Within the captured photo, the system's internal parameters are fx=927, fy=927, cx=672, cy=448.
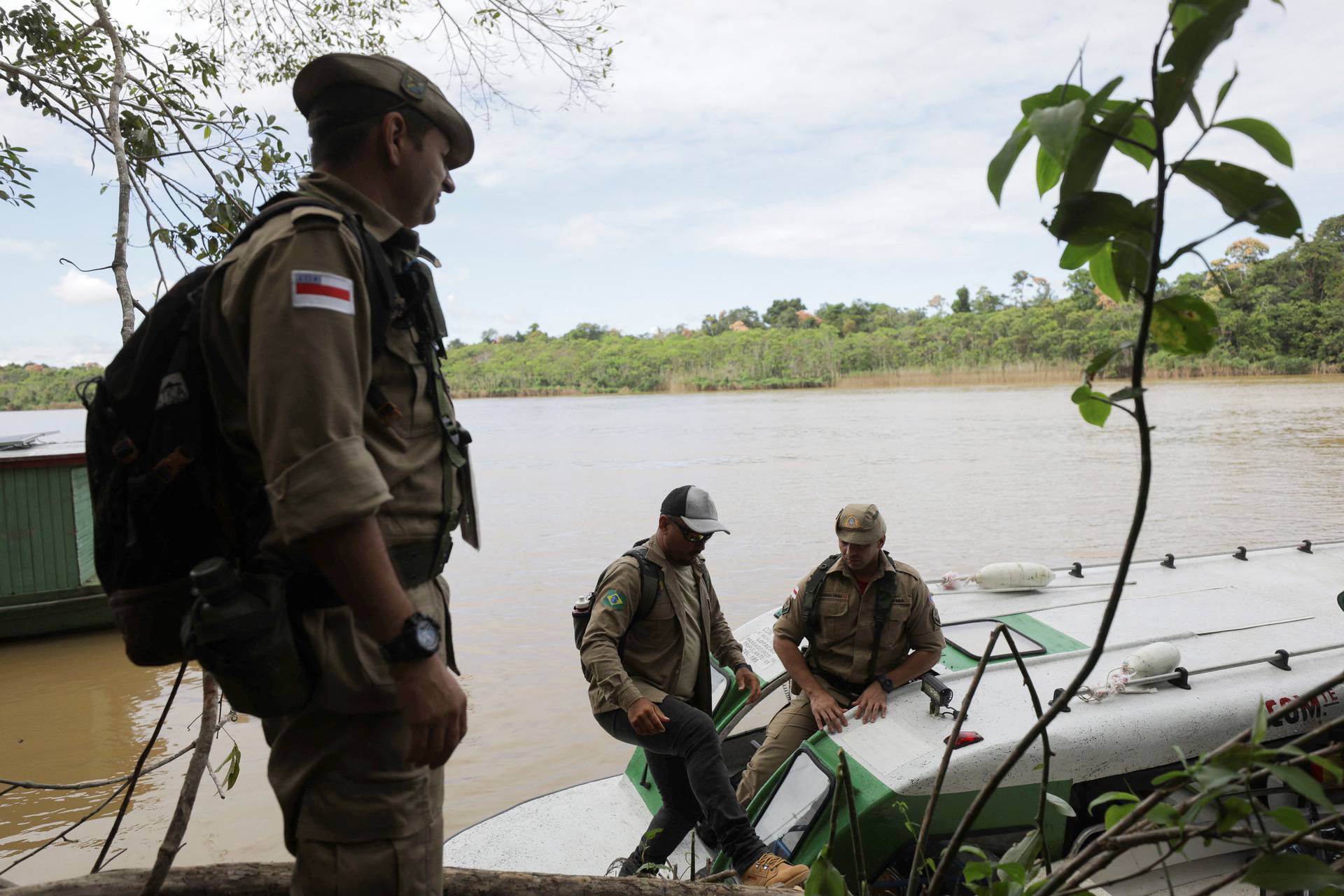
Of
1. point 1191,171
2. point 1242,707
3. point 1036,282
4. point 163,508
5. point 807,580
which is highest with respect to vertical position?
point 1036,282

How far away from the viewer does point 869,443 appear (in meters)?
29.8

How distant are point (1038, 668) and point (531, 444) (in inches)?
1297

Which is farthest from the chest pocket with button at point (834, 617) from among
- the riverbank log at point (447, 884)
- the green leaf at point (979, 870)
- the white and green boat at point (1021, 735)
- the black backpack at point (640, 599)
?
the green leaf at point (979, 870)

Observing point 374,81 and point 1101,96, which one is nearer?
point 1101,96

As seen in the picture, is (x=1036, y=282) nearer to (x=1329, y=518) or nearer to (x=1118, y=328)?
(x=1118, y=328)

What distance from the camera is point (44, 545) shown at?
9.43 meters

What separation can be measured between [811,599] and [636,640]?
949mm

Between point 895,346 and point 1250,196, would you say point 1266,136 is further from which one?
point 895,346

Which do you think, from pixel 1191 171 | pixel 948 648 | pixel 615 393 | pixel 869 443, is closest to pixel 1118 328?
pixel 869 443

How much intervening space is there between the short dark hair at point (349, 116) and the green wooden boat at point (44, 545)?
9.36m

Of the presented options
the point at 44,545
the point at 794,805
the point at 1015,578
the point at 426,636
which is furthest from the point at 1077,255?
the point at 44,545

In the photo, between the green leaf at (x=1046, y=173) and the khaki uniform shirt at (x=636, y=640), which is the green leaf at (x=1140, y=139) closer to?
the green leaf at (x=1046, y=173)

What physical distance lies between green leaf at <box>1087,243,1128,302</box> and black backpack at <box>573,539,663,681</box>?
283 centimetres

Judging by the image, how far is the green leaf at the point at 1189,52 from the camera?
3.05 feet
